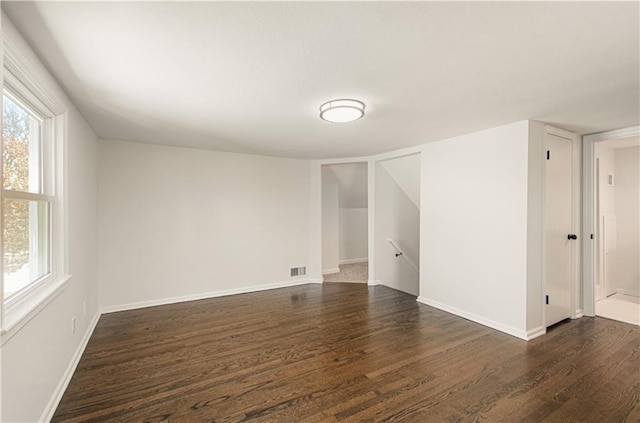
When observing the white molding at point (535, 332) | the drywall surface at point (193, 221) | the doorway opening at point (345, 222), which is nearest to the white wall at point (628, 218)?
the white molding at point (535, 332)

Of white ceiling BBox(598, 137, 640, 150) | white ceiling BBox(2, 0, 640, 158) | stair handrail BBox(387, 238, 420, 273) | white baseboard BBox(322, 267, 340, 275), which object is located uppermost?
white ceiling BBox(598, 137, 640, 150)

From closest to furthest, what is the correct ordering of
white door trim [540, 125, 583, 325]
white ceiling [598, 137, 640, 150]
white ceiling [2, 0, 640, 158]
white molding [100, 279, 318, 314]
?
white ceiling [2, 0, 640, 158] → white door trim [540, 125, 583, 325] → white molding [100, 279, 318, 314] → white ceiling [598, 137, 640, 150]

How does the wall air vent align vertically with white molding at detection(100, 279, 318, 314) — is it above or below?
above

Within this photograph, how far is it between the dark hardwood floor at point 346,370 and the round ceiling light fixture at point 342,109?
2.05 m

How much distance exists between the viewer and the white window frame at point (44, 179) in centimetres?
143

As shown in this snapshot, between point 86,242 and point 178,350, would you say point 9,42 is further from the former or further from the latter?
point 178,350

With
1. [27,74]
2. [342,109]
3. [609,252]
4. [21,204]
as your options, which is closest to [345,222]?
[609,252]

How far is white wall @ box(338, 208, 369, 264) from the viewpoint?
23.3 feet

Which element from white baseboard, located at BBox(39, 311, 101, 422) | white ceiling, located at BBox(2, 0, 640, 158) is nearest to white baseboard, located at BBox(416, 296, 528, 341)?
white ceiling, located at BBox(2, 0, 640, 158)

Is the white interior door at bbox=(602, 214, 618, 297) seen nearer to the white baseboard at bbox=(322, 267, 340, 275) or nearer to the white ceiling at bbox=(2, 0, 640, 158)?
the white ceiling at bbox=(2, 0, 640, 158)

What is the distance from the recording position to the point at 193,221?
4215 millimetres

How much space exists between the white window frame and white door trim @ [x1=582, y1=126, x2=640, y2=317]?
5.09 m

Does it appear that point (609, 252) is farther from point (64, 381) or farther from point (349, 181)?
point (64, 381)

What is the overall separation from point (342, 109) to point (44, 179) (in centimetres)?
219
